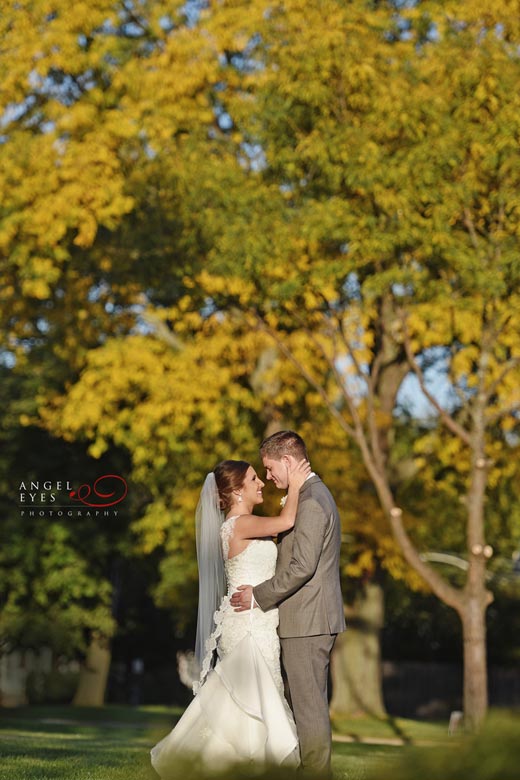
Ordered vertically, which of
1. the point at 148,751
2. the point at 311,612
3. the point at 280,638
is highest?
→ the point at 311,612

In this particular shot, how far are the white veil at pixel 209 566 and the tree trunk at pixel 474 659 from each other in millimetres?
10895

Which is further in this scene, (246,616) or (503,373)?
(503,373)

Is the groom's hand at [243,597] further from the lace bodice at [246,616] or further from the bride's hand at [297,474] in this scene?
the bride's hand at [297,474]

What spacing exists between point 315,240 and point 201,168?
9.25 ft

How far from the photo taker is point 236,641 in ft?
31.2

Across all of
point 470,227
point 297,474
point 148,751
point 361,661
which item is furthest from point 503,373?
point 361,661

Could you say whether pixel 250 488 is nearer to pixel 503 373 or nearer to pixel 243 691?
pixel 243 691

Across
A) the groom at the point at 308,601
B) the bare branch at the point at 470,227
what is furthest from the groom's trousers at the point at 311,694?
the bare branch at the point at 470,227

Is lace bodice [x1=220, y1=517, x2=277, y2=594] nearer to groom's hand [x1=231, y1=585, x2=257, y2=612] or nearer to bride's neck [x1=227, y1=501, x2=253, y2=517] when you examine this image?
groom's hand [x1=231, y1=585, x2=257, y2=612]

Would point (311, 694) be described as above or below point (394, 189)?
below

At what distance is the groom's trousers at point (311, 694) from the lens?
8789mm

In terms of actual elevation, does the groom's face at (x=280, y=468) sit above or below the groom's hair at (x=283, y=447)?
below

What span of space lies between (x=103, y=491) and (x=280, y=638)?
29.8m

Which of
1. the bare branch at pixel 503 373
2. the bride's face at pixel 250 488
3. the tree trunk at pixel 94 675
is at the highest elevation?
the bare branch at pixel 503 373
